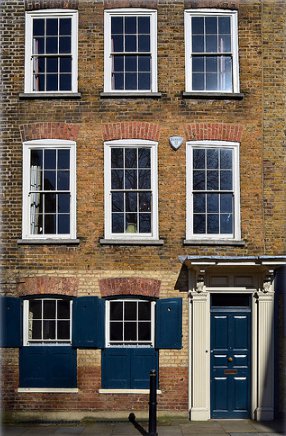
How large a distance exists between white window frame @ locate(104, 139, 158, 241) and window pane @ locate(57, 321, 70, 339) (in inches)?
81.8

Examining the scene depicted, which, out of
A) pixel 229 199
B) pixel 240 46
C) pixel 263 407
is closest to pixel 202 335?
pixel 263 407

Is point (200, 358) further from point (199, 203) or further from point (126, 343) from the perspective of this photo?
point (199, 203)

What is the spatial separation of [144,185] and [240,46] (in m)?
3.75

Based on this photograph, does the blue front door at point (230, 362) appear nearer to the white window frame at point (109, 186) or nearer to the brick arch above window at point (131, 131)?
the white window frame at point (109, 186)

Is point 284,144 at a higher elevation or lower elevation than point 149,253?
higher

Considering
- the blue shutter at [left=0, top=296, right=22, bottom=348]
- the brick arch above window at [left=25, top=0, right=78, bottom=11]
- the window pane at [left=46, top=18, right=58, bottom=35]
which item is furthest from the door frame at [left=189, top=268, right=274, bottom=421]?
the brick arch above window at [left=25, top=0, right=78, bottom=11]

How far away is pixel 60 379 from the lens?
43.4 feet

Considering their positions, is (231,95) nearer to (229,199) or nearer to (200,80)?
(200,80)

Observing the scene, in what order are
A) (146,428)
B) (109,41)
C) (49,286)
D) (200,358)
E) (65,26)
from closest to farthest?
(146,428), (200,358), (49,286), (109,41), (65,26)

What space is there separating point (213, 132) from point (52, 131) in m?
3.51

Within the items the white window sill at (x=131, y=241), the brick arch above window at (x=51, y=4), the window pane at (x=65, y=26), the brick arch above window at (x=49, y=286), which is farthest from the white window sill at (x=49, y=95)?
the brick arch above window at (x=49, y=286)

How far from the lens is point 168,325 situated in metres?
13.1

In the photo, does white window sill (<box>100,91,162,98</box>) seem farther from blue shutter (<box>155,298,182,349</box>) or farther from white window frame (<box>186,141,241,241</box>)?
blue shutter (<box>155,298,182,349</box>)

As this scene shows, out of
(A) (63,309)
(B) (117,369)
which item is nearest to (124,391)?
(B) (117,369)
